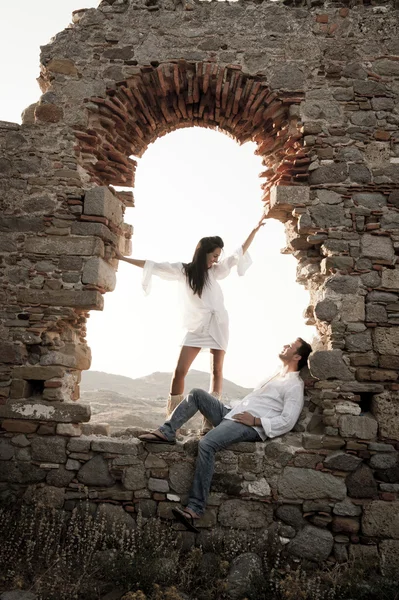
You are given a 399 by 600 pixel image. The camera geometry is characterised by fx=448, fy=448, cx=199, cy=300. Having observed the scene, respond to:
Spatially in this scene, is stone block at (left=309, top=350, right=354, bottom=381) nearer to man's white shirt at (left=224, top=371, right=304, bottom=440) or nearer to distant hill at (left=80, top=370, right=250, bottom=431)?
man's white shirt at (left=224, top=371, right=304, bottom=440)

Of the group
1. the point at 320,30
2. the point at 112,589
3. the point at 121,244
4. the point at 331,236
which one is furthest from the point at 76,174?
the point at 112,589

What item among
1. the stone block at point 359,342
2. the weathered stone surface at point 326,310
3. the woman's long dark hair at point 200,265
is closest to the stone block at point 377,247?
the weathered stone surface at point 326,310

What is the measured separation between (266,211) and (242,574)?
352 cm

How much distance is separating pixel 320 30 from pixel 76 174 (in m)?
3.23

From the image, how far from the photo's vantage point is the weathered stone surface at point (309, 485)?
4.10 metres

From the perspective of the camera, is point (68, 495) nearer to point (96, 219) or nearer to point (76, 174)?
point (96, 219)

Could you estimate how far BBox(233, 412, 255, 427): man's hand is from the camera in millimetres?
4207

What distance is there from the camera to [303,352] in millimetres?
4586

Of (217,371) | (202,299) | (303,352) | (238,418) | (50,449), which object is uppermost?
(202,299)

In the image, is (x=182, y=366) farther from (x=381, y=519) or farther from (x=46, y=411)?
(x=381, y=519)

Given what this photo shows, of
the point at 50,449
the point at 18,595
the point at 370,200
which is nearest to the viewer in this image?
the point at 18,595

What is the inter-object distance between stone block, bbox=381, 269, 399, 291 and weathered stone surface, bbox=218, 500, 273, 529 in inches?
94.9

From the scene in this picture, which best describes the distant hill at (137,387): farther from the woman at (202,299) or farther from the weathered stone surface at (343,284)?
the weathered stone surface at (343,284)

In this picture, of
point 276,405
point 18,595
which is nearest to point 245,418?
point 276,405
